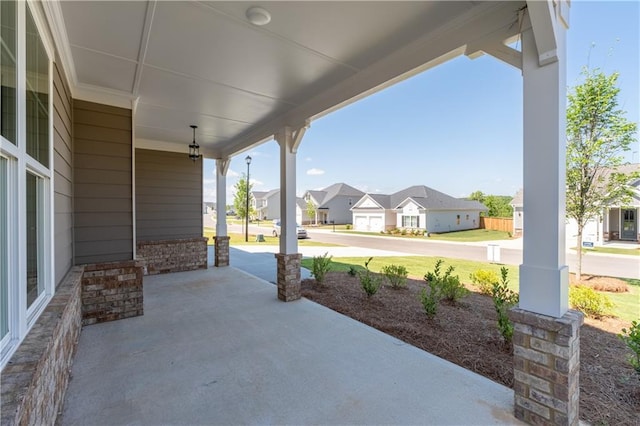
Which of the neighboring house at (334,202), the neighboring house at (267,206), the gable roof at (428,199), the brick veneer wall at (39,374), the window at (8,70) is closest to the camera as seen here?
the brick veneer wall at (39,374)

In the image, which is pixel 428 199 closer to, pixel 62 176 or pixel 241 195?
pixel 241 195

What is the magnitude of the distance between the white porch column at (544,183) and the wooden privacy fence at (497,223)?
24890 millimetres

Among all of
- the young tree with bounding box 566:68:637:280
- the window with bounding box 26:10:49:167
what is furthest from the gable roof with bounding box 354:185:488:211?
the window with bounding box 26:10:49:167

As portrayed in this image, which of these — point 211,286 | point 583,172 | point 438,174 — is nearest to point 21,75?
point 211,286

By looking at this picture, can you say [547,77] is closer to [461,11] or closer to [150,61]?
[461,11]

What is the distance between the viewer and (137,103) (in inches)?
178

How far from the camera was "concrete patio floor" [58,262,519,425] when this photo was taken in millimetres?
2199

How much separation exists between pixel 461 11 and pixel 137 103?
15.2ft

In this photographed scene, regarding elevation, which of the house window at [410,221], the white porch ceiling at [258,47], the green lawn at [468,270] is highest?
the white porch ceiling at [258,47]

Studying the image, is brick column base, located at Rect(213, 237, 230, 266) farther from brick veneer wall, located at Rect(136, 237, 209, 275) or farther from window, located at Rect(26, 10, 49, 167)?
window, located at Rect(26, 10, 49, 167)

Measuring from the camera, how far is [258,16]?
8.14 feet

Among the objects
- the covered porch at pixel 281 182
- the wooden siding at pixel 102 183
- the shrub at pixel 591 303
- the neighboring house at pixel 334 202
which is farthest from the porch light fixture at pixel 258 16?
the neighboring house at pixel 334 202

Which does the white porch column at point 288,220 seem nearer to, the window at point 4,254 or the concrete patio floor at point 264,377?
the concrete patio floor at point 264,377

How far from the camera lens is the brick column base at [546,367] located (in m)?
1.92
